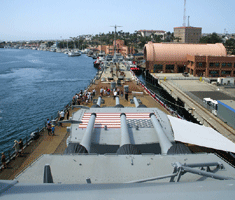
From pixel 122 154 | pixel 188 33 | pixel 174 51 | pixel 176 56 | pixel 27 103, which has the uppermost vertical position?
pixel 188 33

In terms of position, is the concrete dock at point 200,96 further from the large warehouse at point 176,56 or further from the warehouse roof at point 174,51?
the warehouse roof at point 174,51

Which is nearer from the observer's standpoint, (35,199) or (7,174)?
(35,199)

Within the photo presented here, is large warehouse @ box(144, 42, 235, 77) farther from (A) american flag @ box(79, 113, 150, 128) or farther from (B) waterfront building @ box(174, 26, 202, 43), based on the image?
(B) waterfront building @ box(174, 26, 202, 43)

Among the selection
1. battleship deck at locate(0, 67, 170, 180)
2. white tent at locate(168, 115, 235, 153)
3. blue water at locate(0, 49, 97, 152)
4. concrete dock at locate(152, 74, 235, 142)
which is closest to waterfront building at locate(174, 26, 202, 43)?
concrete dock at locate(152, 74, 235, 142)

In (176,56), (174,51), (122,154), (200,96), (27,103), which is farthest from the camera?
(174,51)

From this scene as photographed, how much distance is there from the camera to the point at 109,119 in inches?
565

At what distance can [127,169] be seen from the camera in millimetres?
7617

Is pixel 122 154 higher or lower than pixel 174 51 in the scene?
lower

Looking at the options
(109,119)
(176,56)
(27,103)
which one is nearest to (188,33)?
(176,56)

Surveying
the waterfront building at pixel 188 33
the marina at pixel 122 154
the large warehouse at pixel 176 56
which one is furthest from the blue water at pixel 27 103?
the waterfront building at pixel 188 33

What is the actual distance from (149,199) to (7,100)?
4196 centimetres

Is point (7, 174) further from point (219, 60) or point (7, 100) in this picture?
point (219, 60)

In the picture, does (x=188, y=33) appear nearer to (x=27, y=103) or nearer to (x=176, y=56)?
(x=176, y=56)

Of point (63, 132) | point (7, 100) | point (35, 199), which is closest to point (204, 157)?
point (35, 199)
